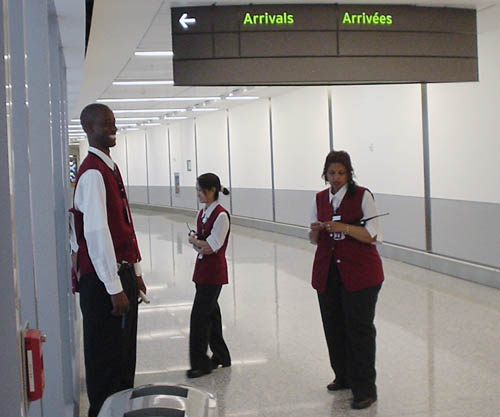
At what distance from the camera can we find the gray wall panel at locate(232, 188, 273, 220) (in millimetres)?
16203

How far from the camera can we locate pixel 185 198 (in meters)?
22.9

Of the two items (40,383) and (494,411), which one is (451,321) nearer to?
(494,411)

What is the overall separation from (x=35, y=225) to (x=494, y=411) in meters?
3.10

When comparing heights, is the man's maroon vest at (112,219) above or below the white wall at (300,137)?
below

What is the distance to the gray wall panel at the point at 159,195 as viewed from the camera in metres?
25.0

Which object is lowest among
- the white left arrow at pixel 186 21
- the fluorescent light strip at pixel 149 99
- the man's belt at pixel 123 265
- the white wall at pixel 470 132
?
the man's belt at pixel 123 265

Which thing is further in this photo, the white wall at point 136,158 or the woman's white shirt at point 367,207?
the white wall at point 136,158

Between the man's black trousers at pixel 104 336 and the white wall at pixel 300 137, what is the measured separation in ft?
33.1

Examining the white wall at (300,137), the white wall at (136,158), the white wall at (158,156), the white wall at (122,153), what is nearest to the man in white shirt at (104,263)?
the white wall at (300,137)

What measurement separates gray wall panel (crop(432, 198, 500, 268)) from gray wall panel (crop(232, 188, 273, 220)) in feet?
23.3

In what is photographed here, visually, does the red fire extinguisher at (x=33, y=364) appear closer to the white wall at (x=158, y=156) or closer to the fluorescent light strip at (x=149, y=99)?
the fluorescent light strip at (x=149, y=99)

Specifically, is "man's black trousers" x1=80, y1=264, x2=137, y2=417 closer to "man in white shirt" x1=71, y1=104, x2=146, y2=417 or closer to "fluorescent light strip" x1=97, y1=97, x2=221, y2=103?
"man in white shirt" x1=71, y1=104, x2=146, y2=417

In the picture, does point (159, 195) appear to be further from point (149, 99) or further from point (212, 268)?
point (212, 268)

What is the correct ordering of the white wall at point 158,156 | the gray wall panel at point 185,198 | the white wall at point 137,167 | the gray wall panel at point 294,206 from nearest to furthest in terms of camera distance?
the gray wall panel at point 294,206 → the gray wall panel at point 185,198 → the white wall at point 158,156 → the white wall at point 137,167
